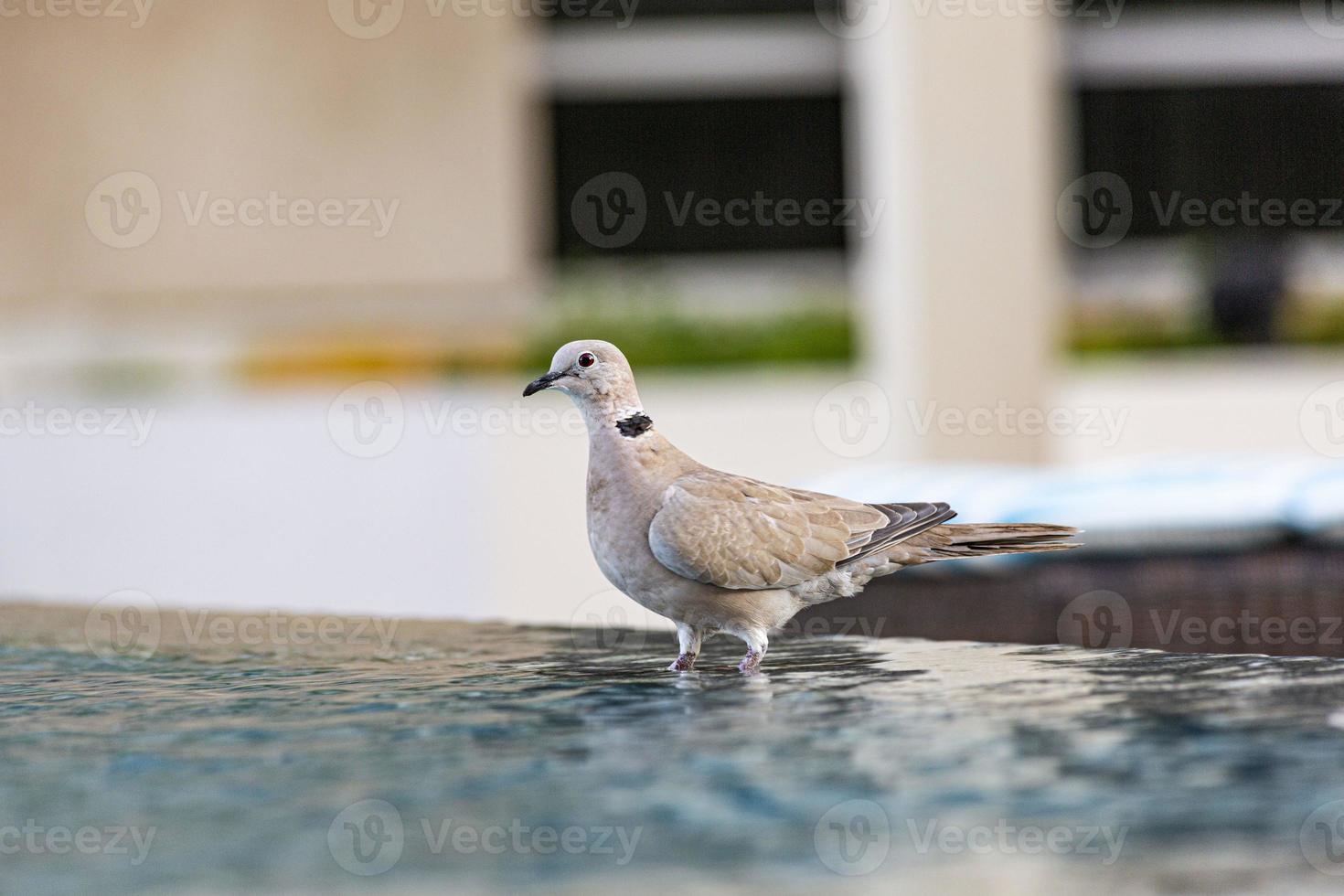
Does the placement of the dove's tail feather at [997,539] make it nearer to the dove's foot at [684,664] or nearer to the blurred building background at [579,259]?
the dove's foot at [684,664]

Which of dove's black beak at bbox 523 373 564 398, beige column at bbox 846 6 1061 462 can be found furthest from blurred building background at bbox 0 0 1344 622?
dove's black beak at bbox 523 373 564 398

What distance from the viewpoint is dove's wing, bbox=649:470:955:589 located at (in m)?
1.50

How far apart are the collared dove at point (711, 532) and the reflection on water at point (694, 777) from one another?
3.3 inches

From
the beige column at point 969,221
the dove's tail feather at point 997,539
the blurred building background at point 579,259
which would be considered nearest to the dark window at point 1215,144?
the blurred building background at point 579,259

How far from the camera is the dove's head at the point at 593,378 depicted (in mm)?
1531

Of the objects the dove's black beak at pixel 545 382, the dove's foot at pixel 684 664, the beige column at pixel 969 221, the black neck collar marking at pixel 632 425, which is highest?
the beige column at pixel 969 221

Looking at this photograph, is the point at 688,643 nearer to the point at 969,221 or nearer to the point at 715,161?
the point at 969,221

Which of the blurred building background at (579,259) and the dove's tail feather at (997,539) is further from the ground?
the blurred building background at (579,259)

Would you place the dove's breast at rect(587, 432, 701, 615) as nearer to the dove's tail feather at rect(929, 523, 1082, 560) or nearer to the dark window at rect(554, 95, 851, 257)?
the dove's tail feather at rect(929, 523, 1082, 560)

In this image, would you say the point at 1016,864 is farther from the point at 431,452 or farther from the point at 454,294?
the point at 454,294

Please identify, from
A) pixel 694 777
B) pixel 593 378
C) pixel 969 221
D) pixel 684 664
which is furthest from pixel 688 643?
pixel 969 221

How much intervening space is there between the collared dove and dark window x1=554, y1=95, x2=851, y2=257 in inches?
289

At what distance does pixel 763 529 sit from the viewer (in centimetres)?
155

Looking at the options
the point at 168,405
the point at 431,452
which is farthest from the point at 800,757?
the point at 168,405
